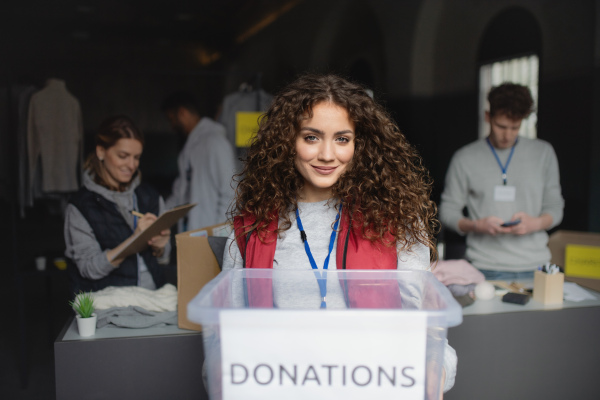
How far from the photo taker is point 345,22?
5.62 meters

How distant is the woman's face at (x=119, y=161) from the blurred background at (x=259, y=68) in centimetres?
57

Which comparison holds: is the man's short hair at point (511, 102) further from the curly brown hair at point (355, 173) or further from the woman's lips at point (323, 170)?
the woman's lips at point (323, 170)

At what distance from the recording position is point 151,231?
221cm

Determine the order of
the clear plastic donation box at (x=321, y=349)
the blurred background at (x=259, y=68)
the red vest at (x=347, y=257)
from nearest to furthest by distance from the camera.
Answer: the clear plastic donation box at (x=321, y=349) → the red vest at (x=347, y=257) → the blurred background at (x=259, y=68)

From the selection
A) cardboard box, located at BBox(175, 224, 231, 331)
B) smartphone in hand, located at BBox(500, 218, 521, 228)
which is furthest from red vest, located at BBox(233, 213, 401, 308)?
smartphone in hand, located at BBox(500, 218, 521, 228)

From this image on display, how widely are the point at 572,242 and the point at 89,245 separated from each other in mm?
2552

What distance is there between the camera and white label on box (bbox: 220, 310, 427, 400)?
80cm

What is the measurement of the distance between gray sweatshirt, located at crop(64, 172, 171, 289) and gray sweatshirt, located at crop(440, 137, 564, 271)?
163 cm

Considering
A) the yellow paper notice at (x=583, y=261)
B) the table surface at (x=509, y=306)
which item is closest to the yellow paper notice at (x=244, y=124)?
the table surface at (x=509, y=306)

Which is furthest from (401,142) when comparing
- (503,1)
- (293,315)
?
(503,1)

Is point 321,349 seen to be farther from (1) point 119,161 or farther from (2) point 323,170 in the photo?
(1) point 119,161

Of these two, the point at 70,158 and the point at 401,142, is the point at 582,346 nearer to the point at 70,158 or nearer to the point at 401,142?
the point at 401,142

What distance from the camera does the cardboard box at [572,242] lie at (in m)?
2.60

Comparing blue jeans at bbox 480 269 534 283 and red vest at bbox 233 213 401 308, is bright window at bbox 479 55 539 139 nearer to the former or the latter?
blue jeans at bbox 480 269 534 283
